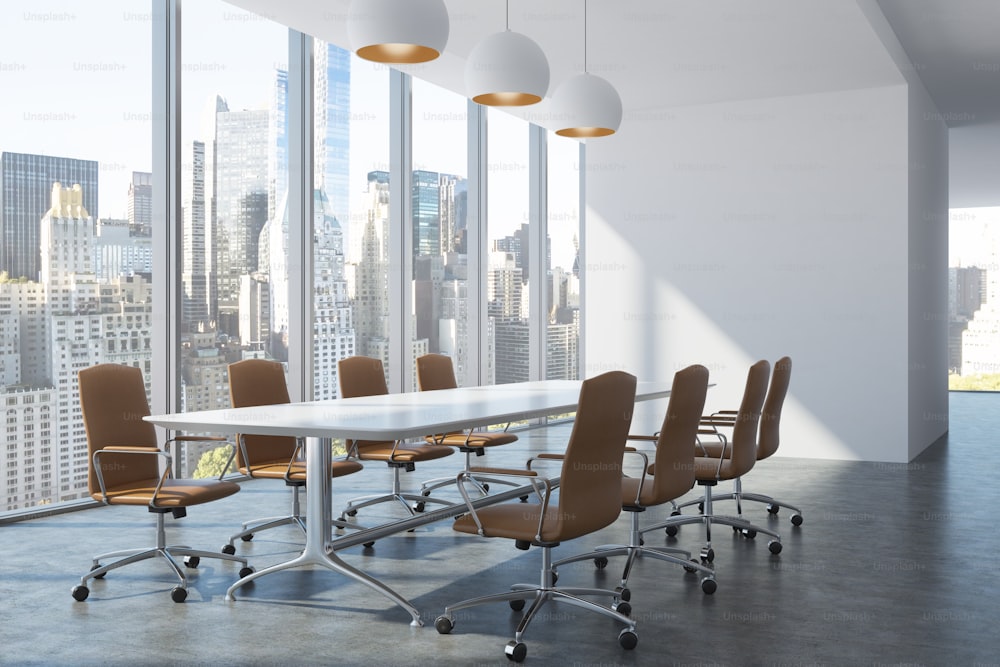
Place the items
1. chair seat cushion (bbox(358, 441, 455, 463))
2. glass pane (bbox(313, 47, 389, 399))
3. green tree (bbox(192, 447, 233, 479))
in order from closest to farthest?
1. chair seat cushion (bbox(358, 441, 455, 463))
2. green tree (bbox(192, 447, 233, 479))
3. glass pane (bbox(313, 47, 389, 399))

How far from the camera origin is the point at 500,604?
4262 mm

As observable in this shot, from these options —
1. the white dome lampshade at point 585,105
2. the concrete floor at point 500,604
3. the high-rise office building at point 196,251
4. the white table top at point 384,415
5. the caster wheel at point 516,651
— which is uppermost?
the white dome lampshade at point 585,105

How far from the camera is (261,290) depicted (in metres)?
7.81

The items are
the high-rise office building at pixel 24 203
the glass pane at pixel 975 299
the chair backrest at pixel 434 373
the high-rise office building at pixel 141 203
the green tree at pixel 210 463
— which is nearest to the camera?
the high-rise office building at pixel 24 203

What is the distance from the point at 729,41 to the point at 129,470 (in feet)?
17.8

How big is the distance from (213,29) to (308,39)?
0.91 m

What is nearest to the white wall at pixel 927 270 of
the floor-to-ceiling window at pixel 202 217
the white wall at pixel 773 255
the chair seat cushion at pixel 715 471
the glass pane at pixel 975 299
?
the white wall at pixel 773 255

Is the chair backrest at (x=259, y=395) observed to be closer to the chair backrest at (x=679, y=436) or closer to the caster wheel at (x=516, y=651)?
the chair backrest at (x=679, y=436)

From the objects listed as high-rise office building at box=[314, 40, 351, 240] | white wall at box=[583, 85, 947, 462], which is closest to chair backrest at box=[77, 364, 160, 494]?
high-rise office building at box=[314, 40, 351, 240]

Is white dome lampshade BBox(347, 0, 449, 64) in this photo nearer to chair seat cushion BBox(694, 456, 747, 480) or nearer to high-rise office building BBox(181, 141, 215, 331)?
chair seat cushion BBox(694, 456, 747, 480)

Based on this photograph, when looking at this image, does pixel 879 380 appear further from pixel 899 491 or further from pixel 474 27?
pixel 474 27

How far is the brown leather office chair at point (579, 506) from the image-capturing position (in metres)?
3.63

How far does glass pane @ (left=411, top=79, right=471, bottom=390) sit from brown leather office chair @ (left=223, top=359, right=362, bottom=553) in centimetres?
386

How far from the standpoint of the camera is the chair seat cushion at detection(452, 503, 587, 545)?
12.0 ft
